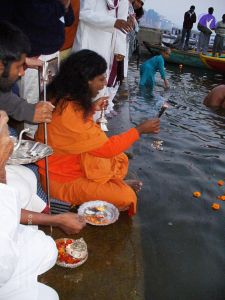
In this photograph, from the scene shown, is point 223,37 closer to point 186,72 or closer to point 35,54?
point 186,72

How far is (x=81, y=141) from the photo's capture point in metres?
3.25

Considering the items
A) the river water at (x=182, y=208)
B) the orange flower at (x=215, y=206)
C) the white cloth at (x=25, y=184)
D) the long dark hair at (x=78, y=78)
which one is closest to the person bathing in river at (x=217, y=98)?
the river water at (x=182, y=208)

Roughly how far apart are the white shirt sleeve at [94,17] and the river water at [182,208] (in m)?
2.00

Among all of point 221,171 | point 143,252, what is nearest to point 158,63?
point 221,171

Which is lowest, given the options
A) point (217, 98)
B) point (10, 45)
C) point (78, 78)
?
point (217, 98)

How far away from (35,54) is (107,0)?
6.25 ft

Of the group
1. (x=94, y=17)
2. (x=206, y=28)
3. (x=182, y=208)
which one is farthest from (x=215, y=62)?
(x=182, y=208)

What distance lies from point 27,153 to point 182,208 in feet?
7.16

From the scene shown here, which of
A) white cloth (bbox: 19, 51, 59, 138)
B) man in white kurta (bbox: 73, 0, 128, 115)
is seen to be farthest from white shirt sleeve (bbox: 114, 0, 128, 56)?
white cloth (bbox: 19, 51, 59, 138)

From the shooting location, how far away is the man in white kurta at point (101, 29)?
15.8 feet

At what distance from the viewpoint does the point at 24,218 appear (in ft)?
7.23

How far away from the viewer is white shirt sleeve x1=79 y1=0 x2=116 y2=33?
188 inches

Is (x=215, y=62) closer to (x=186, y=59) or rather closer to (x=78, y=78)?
(x=186, y=59)

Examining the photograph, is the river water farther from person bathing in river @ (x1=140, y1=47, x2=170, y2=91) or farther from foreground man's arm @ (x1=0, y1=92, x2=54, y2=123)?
person bathing in river @ (x1=140, y1=47, x2=170, y2=91)
